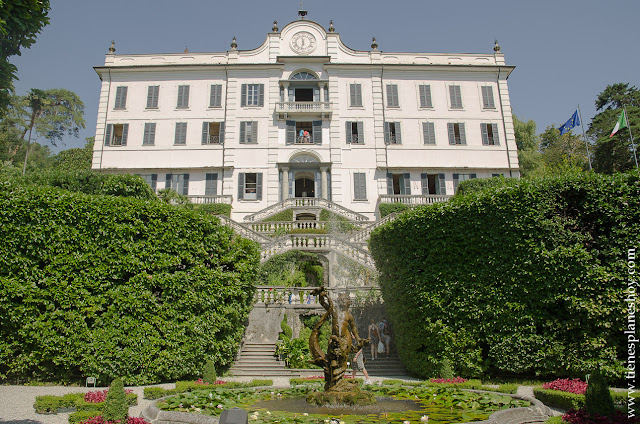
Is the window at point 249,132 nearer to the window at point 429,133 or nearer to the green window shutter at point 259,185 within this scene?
the green window shutter at point 259,185

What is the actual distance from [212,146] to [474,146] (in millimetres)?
20541

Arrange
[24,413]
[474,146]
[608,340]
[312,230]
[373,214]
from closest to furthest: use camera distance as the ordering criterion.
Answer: [24,413]
[608,340]
[312,230]
[373,214]
[474,146]

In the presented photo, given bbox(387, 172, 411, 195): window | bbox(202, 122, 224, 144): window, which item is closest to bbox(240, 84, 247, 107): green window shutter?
bbox(202, 122, 224, 144): window

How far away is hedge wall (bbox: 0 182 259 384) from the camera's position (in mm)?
12680

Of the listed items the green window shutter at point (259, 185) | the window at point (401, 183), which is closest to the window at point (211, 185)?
the green window shutter at point (259, 185)

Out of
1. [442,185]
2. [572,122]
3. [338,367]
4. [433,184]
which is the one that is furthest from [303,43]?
[338,367]

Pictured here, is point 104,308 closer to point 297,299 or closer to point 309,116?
point 297,299

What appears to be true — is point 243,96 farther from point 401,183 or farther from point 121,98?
point 401,183

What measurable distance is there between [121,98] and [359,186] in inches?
800

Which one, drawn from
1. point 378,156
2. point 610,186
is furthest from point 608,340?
point 378,156

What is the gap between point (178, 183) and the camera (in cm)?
3338

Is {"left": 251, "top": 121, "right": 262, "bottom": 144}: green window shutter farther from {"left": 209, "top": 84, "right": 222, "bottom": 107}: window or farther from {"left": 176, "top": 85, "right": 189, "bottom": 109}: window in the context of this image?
{"left": 176, "top": 85, "right": 189, "bottom": 109}: window

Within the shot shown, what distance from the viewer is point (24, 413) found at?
9391mm

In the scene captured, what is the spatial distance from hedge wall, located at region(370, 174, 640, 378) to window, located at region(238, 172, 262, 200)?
19.9 meters
